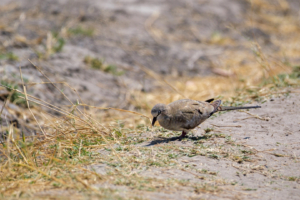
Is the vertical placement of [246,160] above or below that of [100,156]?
above

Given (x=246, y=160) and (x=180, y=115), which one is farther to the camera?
(x=180, y=115)

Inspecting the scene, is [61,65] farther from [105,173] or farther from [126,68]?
[105,173]

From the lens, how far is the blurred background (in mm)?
6388

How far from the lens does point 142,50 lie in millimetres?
9414

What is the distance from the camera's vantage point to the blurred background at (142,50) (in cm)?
639

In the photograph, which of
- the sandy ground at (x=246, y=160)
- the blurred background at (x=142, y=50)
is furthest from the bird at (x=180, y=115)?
the blurred background at (x=142, y=50)

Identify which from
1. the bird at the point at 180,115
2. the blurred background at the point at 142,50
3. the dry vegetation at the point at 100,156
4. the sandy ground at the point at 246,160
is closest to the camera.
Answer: the dry vegetation at the point at 100,156

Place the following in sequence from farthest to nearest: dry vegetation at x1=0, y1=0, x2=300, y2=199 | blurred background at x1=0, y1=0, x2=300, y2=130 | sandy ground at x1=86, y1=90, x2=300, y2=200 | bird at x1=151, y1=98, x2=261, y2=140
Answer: blurred background at x1=0, y1=0, x2=300, y2=130
bird at x1=151, y1=98, x2=261, y2=140
sandy ground at x1=86, y1=90, x2=300, y2=200
dry vegetation at x1=0, y1=0, x2=300, y2=199

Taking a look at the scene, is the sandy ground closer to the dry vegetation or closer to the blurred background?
the dry vegetation

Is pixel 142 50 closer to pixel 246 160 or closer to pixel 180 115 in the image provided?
pixel 180 115

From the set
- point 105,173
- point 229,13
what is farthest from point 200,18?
point 105,173

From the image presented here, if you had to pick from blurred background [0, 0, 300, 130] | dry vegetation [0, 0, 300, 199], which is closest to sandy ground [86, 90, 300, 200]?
dry vegetation [0, 0, 300, 199]

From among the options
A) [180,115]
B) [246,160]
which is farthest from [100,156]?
[246,160]

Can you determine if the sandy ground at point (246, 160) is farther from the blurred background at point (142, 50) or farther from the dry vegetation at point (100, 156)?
the blurred background at point (142, 50)
